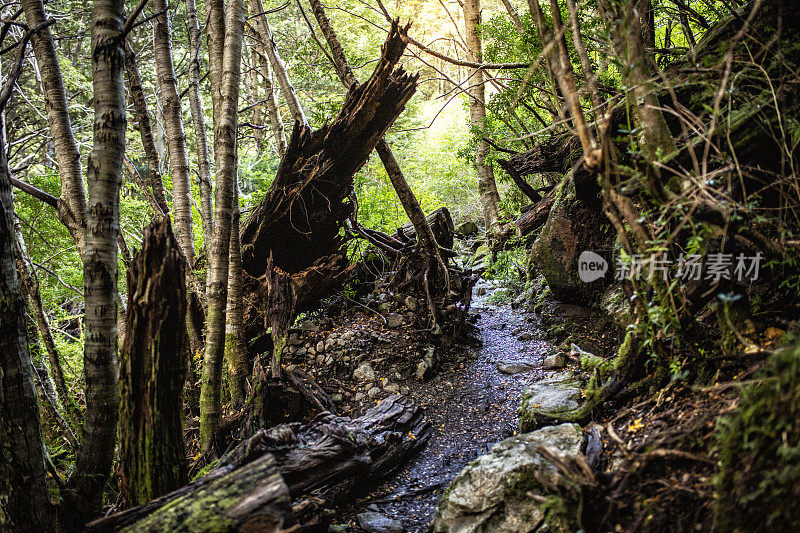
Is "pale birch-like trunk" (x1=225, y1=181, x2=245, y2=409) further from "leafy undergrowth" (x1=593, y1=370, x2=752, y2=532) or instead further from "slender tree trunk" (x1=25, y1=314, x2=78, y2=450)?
"leafy undergrowth" (x1=593, y1=370, x2=752, y2=532)

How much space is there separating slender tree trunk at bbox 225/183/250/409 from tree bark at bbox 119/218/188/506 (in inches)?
56.2

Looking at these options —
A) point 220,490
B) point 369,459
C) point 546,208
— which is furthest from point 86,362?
point 546,208

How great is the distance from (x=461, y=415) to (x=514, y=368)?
3.74ft

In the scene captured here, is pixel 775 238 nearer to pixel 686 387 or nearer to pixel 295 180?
pixel 686 387

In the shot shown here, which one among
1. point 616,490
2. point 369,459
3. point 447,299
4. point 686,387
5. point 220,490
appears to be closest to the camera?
point 616,490

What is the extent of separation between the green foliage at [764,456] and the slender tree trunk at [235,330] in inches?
152

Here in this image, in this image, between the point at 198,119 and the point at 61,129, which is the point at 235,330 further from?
the point at 198,119

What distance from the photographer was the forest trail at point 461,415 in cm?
333

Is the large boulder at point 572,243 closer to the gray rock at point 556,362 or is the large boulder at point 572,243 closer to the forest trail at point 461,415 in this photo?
the forest trail at point 461,415

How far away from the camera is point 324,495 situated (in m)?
3.12

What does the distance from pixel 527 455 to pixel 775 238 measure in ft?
7.08
